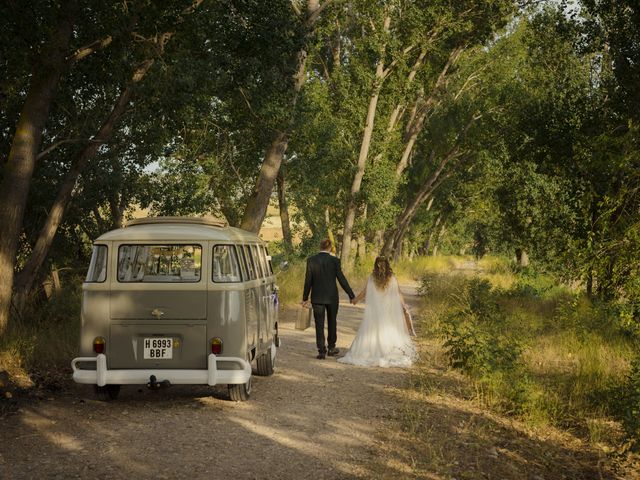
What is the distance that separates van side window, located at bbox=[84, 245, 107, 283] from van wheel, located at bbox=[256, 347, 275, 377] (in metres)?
2.94

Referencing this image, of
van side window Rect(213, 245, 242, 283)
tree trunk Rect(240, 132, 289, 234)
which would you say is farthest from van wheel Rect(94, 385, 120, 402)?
tree trunk Rect(240, 132, 289, 234)

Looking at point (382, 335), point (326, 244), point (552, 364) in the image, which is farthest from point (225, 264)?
point (552, 364)

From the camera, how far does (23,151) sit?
13.6 meters

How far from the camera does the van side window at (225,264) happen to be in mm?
9961

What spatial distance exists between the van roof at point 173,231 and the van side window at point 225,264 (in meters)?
0.12

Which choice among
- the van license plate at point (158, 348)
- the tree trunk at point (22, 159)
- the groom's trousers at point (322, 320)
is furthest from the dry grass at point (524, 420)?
the tree trunk at point (22, 159)

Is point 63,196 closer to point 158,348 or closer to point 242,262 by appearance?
point 242,262

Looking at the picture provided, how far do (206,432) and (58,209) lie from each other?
782 centimetres

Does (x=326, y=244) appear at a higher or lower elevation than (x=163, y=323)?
higher

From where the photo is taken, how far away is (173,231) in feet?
33.3

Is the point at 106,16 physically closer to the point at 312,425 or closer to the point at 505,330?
the point at 312,425

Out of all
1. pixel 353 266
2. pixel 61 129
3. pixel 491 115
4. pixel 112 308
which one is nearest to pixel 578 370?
pixel 112 308

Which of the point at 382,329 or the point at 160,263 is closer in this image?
the point at 160,263

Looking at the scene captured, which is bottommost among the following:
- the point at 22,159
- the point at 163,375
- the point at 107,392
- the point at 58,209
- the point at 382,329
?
the point at 107,392
